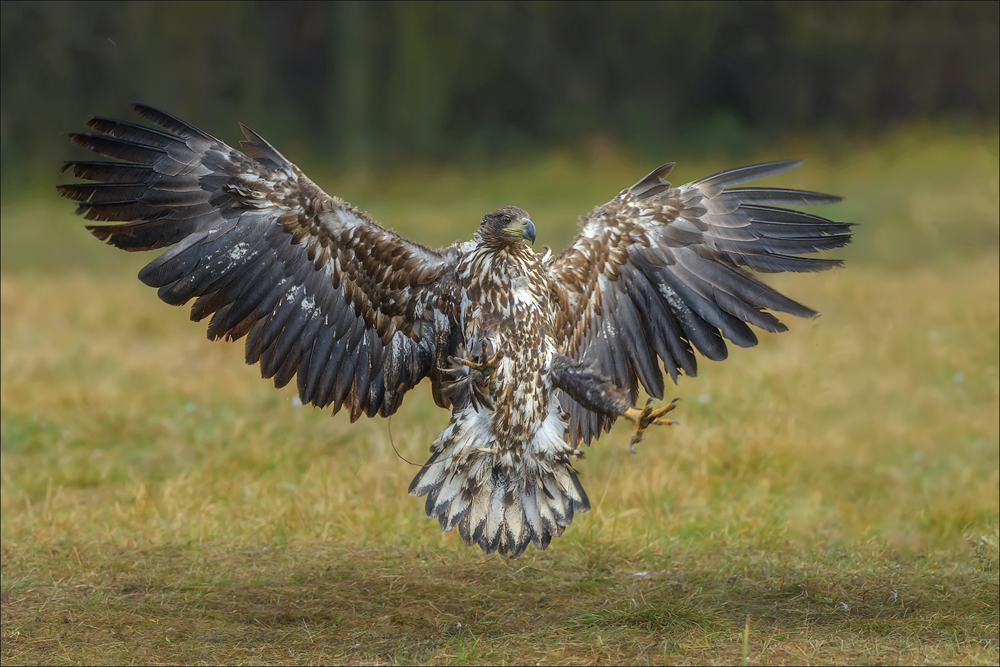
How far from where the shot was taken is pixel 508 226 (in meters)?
3.96

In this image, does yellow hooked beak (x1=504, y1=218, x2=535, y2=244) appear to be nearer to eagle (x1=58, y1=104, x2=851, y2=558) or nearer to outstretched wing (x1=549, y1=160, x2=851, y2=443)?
eagle (x1=58, y1=104, x2=851, y2=558)

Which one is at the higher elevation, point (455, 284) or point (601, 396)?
point (455, 284)

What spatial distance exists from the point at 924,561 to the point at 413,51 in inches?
367

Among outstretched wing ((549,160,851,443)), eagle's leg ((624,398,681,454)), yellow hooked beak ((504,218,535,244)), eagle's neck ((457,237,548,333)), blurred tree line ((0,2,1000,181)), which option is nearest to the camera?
eagle's leg ((624,398,681,454))

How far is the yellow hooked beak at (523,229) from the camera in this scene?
12.8 feet

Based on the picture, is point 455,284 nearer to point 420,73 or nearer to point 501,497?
point 501,497

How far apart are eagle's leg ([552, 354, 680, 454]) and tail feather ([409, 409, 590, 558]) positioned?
10.1 inches

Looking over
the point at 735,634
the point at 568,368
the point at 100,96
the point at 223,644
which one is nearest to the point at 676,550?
the point at 735,634

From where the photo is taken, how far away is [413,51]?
41.5ft

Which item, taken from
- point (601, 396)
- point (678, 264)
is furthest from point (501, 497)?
point (678, 264)

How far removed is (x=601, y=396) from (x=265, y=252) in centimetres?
138

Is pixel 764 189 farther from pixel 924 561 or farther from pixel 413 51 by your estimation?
pixel 413 51

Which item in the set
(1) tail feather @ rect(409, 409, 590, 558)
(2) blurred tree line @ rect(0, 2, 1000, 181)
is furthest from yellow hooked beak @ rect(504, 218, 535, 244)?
(2) blurred tree line @ rect(0, 2, 1000, 181)

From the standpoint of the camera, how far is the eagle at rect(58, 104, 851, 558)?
3.99 meters
